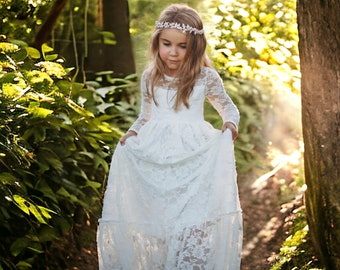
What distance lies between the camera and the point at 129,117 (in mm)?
8234

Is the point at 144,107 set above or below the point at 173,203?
above

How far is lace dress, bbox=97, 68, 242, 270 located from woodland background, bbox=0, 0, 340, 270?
1.58 feet

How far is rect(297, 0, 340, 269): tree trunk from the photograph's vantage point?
4996 millimetres

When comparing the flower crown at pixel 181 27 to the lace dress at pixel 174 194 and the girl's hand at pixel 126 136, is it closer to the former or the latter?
the lace dress at pixel 174 194

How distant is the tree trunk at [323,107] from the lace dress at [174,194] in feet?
1.76

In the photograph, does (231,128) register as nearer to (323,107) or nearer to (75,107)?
(323,107)

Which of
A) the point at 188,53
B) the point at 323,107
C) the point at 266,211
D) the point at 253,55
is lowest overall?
the point at 266,211

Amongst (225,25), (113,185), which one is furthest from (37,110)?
(225,25)

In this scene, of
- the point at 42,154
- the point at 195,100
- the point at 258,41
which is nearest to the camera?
the point at 195,100

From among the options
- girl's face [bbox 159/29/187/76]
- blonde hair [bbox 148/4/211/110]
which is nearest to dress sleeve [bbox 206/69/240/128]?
blonde hair [bbox 148/4/211/110]

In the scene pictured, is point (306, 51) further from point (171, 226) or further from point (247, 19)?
point (247, 19)

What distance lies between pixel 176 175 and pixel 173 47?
29.7 inches

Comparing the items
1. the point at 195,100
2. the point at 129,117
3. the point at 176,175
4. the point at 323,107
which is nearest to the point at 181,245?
the point at 176,175

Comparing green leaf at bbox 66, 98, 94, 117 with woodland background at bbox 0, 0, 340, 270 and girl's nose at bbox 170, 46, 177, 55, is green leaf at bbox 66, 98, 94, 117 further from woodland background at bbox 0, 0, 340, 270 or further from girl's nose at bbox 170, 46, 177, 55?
girl's nose at bbox 170, 46, 177, 55
